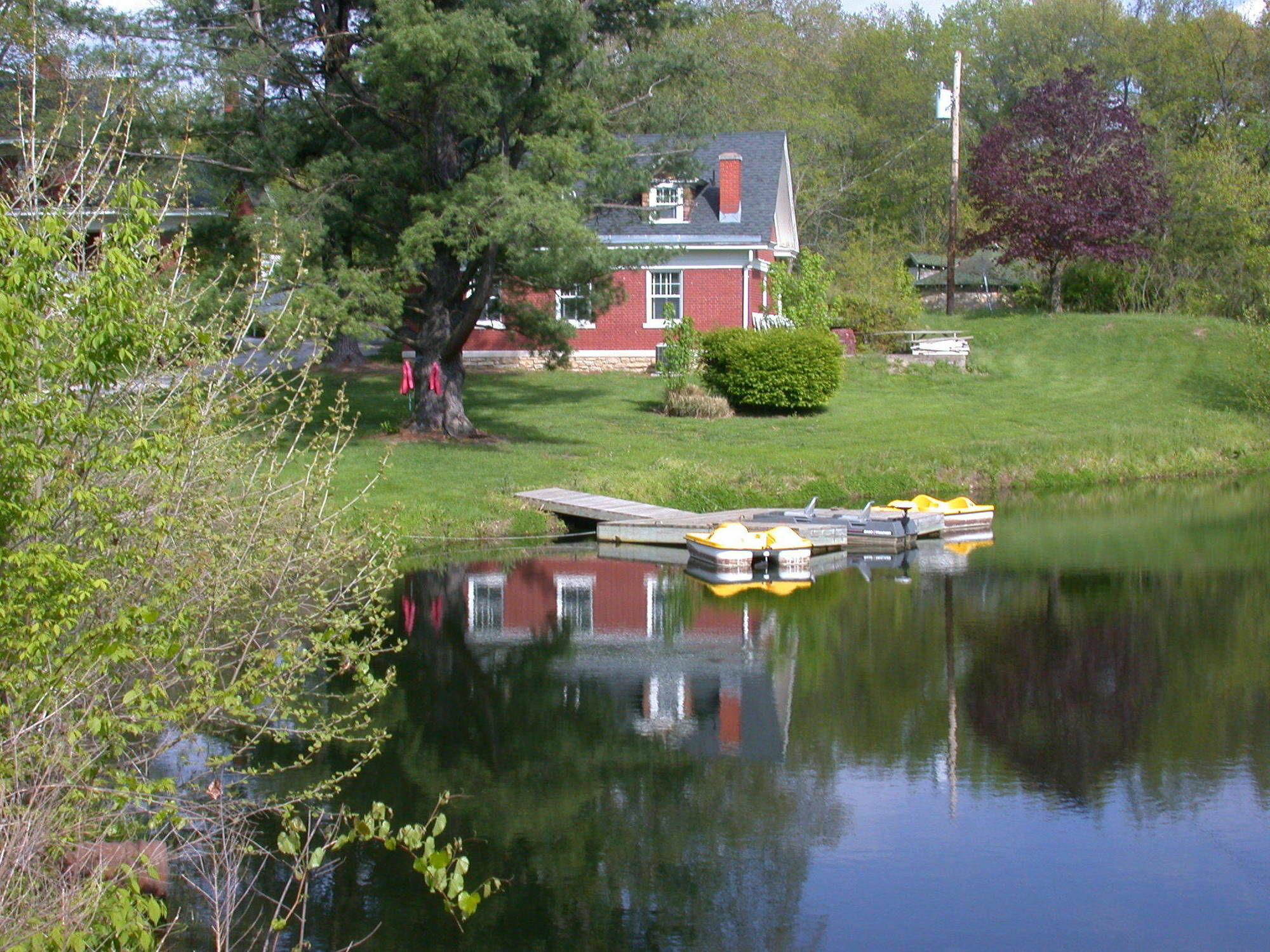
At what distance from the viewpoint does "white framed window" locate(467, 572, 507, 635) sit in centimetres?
1650

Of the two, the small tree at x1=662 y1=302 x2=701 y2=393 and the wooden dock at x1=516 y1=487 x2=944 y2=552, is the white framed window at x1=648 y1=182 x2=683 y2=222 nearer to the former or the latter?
the small tree at x1=662 y1=302 x2=701 y2=393

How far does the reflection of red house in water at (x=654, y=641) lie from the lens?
12812mm

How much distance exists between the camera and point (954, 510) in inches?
903

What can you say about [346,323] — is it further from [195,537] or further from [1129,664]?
[195,537]

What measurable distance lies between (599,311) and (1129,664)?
45.4ft

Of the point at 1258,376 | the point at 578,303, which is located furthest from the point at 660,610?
the point at 1258,376

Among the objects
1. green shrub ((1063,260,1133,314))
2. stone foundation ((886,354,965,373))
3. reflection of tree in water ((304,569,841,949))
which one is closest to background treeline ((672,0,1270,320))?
green shrub ((1063,260,1133,314))

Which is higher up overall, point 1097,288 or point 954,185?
point 954,185

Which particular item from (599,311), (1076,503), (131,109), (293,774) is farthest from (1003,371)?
(131,109)

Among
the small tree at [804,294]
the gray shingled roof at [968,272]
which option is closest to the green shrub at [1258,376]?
the small tree at [804,294]

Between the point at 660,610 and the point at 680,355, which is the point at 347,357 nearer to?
the point at 680,355

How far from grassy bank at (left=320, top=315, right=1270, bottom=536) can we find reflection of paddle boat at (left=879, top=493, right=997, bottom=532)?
196 centimetres

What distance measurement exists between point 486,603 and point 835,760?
697 cm

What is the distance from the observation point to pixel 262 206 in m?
22.7
